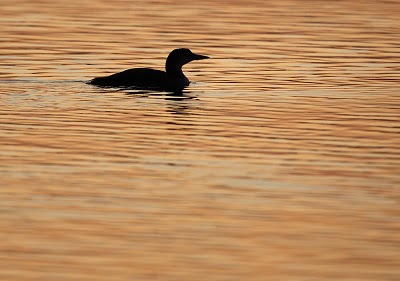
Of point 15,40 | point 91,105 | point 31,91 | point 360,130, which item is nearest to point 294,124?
point 360,130

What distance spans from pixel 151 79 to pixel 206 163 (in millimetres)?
7092

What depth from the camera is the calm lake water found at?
1005 cm

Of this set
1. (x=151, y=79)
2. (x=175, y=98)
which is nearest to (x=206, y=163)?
(x=175, y=98)

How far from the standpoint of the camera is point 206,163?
13641 millimetres

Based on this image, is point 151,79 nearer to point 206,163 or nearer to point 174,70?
point 174,70

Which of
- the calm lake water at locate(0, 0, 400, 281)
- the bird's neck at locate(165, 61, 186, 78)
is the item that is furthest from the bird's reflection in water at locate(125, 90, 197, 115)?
the bird's neck at locate(165, 61, 186, 78)

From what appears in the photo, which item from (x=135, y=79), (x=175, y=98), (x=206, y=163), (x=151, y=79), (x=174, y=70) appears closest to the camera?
(x=206, y=163)

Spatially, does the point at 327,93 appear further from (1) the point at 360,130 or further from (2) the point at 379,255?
(2) the point at 379,255

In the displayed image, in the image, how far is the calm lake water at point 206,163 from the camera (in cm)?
1005

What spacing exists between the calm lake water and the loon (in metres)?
0.27

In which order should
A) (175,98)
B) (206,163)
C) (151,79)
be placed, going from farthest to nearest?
(151,79), (175,98), (206,163)

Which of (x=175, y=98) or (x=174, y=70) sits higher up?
(x=174, y=70)

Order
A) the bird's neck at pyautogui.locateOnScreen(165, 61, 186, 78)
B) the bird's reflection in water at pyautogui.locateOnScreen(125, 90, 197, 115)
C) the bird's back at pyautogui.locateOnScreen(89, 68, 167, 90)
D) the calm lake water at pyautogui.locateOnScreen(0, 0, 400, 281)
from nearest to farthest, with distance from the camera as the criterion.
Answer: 1. the calm lake water at pyautogui.locateOnScreen(0, 0, 400, 281)
2. the bird's reflection in water at pyautogui.locateOnScreen(125, 90, 197, 115)
3. the bird's back at pyautogui.locateOnScreen(89, 68, 167, 90)
4. the bird's neck at pyautogui.locateOnScreen(165, 61, 186, 78)

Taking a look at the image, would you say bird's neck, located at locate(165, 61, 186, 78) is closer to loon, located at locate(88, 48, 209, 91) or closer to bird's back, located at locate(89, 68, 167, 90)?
loon, located at locate(88, 48, 209, 91)
